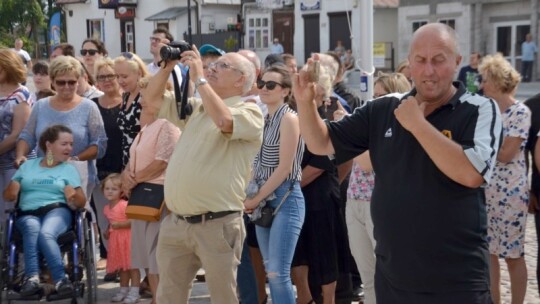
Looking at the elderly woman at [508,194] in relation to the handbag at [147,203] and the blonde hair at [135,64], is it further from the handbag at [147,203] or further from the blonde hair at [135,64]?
the blonde hair at [135,64]

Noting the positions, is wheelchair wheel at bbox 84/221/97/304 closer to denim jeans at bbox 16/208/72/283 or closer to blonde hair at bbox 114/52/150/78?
denim jeans at bbox 16/208/72/283

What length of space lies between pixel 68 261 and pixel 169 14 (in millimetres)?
42398

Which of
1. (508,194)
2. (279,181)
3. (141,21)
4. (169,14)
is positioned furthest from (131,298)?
(141,21)

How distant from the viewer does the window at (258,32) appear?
45.9m

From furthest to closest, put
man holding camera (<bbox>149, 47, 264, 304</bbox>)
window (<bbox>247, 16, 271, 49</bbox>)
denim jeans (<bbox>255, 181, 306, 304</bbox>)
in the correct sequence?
window (<bbox>247, 16, 271, 49</bbox>) < denim jeans (<bbox>255, 181, 306, 304</bbox>) < man holding camera (<bbox>149, 47, 264, 304</bbox>)

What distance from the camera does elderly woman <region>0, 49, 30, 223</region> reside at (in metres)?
7.00

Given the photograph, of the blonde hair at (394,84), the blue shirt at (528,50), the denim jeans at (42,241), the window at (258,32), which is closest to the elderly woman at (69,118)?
the denim jeans at (42,241)

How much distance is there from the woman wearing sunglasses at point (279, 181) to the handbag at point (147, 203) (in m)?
0.84

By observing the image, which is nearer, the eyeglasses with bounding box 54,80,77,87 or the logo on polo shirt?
the logo on polo shirt

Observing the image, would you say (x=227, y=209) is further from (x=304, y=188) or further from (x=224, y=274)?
(x=304, y=188)

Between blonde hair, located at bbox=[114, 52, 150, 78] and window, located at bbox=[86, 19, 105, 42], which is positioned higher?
window, located at bbox=[86, 19, 105, 42]

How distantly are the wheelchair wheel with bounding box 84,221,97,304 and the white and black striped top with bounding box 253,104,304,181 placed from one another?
1525 mm

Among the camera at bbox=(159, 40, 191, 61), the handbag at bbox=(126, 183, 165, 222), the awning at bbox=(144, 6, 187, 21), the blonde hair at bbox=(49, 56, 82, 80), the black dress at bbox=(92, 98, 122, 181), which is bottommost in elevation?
the handbag at bbox=(126, 183, 165, 222)

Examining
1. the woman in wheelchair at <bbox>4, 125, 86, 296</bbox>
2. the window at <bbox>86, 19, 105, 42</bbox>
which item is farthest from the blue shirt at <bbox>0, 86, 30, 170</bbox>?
the window at <bbox>86, 19, 105, 42</bbox>
